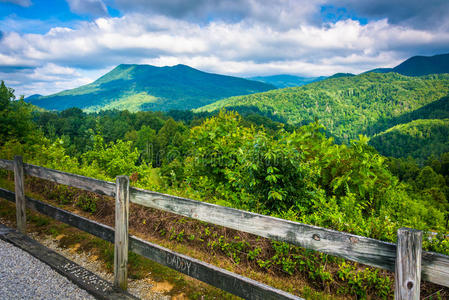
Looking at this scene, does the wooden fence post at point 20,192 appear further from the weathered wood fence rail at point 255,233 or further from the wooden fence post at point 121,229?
the wooden fence post at point 121,229

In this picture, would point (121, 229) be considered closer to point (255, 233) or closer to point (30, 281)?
point (30, 281)

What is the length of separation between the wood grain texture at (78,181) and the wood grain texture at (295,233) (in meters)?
0.67

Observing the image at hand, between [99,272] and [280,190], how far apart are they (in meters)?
2.87

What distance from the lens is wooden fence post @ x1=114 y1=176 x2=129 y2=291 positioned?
318cm

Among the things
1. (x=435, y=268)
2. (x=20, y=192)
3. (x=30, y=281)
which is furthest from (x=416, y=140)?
(x=30, y=281)

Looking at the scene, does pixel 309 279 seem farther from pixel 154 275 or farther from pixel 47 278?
pixel 47 278

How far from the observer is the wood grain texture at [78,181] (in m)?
3.47

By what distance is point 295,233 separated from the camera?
2346 millimetres

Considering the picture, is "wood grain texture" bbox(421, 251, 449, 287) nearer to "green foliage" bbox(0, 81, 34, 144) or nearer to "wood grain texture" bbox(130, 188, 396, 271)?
"wood grain texture" bbox(130, 188, 396, 271)

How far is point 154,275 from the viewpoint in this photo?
377 centimetres

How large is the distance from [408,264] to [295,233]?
806 millimetres

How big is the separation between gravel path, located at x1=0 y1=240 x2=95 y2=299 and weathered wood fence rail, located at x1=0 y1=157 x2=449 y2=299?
2.05 feet

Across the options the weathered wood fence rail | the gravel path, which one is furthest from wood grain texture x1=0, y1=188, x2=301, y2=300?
the gravel path

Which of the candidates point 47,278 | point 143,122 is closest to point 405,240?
point 47,278
